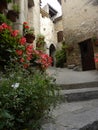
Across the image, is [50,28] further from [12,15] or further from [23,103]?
[23,103]

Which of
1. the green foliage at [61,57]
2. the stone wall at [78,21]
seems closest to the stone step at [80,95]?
the stone wall at [78,21]

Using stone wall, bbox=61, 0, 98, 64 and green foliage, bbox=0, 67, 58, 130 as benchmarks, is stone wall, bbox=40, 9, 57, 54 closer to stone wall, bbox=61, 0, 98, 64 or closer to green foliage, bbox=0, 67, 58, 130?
stone wall, bbox=61, 0, 98, 64

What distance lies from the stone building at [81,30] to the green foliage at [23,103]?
8.44 m

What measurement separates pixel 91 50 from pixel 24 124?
9.09 metres

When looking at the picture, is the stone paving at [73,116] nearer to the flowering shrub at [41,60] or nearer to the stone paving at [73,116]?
the stone paving at [73,116]

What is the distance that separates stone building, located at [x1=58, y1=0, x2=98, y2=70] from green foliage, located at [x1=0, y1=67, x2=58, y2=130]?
844 centimetres

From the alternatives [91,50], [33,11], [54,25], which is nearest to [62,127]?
[33,11]

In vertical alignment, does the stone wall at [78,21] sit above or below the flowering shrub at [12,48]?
above

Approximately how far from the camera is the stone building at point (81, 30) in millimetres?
10750

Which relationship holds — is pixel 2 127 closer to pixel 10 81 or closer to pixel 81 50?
pixel 10 81

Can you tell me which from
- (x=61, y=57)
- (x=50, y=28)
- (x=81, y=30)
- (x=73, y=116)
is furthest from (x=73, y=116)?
(x=50, y=28)

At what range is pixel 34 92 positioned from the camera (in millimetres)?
2146

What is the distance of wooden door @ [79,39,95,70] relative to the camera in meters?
10.7

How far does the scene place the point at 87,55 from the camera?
11.0m
